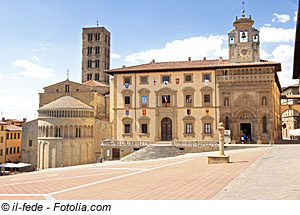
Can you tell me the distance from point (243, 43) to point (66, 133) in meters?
32.2

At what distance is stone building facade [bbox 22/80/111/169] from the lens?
49.5m

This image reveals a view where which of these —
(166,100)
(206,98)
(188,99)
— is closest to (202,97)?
(206,98)

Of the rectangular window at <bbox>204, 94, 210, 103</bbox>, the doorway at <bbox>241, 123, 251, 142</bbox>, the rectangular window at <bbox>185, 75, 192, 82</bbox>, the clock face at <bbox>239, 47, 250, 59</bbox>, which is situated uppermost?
the clock face at <bbox>239, 47, 250, 59</bbox>

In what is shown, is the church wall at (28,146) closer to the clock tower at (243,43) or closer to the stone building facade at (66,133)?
the stone building facade at (66,133)

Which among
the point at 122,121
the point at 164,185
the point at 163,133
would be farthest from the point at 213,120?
the point at 164,185

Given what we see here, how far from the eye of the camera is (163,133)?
4241 centimetres

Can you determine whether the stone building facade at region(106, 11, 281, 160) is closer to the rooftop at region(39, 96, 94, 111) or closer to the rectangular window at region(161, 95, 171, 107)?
the rectangular window at region(161, 95, 171, 107)

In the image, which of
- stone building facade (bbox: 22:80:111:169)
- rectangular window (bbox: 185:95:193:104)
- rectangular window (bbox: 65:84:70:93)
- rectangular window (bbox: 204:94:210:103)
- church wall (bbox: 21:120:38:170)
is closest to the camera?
rectangular window (bbox: 204:94:210:103)

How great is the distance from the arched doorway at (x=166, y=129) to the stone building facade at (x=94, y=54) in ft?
146

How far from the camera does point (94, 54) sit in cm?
8412

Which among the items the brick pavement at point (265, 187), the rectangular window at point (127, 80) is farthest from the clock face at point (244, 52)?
the brick pavement at point (265, 187)

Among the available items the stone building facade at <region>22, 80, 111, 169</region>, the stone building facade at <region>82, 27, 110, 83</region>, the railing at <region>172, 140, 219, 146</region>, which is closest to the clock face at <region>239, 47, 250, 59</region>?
the railing at <region>172, 140, 219, 146</region>

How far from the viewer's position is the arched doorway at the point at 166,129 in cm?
4219

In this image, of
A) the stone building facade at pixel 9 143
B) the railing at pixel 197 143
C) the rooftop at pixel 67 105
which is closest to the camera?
the railing at pixel 197 143
